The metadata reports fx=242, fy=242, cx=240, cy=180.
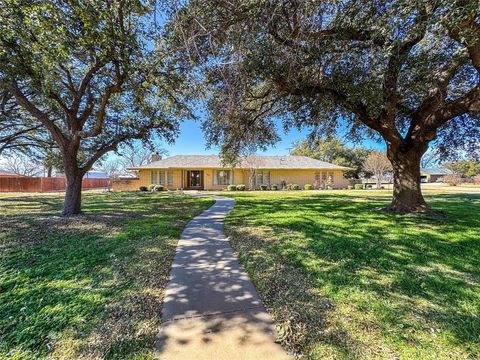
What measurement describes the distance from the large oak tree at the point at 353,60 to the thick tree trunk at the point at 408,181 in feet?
0.10

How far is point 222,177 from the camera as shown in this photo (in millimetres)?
25406

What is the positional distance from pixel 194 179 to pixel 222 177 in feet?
9.79

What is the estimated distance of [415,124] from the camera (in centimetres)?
813

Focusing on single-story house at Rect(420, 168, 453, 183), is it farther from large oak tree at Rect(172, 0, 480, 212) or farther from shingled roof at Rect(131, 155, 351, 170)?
large oak tree at Rect(172, 0, 480, 212)

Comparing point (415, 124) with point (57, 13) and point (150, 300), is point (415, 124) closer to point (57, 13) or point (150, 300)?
point (150, 300)

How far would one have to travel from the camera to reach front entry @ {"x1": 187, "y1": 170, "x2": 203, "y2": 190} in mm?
25359

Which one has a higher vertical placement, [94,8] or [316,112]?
[94,8]

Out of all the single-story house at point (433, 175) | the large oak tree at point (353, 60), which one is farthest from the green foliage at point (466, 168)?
the large oak tree at point (353, 60)

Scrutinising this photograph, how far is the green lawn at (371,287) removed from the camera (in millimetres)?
2254

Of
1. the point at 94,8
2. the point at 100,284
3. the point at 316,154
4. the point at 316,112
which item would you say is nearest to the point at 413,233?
the point at 316,112

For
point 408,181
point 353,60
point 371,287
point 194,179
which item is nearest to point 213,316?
point 371,287

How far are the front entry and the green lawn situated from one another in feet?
63.5

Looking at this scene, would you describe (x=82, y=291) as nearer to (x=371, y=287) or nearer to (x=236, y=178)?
(x=371, y=287)

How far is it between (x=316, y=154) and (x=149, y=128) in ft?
104
